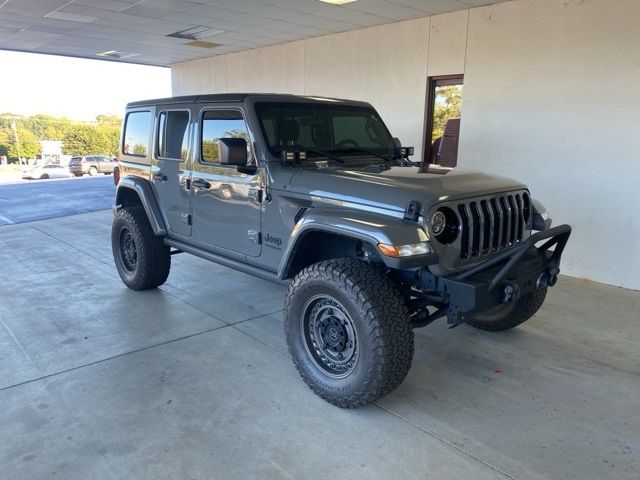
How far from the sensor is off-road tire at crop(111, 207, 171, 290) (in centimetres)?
465

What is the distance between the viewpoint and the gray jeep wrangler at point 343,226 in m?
2.64

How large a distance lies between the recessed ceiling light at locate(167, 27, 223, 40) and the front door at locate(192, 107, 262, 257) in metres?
5.51

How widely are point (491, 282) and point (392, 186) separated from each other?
0.77 meters

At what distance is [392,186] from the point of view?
2783mm

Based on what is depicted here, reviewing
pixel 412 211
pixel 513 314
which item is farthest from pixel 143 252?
pixel 513 314

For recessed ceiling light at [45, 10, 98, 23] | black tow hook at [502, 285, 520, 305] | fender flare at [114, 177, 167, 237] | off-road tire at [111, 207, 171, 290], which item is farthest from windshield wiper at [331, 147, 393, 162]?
recessed ceiling light at [45, 10, 98, 23]

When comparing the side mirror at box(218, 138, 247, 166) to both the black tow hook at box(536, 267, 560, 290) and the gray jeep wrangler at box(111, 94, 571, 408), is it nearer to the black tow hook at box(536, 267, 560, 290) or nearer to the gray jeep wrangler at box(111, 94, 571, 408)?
the gray jeep wrangler at box(111, 94, 571, 408)

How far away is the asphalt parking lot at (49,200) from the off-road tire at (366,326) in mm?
8325

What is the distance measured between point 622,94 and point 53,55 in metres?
12.3

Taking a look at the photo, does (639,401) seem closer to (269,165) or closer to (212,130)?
(269,165)

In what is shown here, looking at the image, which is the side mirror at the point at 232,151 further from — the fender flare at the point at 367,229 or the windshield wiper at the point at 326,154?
the fender flare at the point at 367,229

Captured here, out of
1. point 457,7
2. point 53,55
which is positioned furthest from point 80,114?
point 457,7

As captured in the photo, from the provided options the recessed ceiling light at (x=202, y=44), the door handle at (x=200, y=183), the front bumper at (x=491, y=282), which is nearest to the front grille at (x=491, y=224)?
the front bumper at (x=491, y=282)

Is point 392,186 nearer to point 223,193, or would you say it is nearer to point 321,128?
point 321,128
